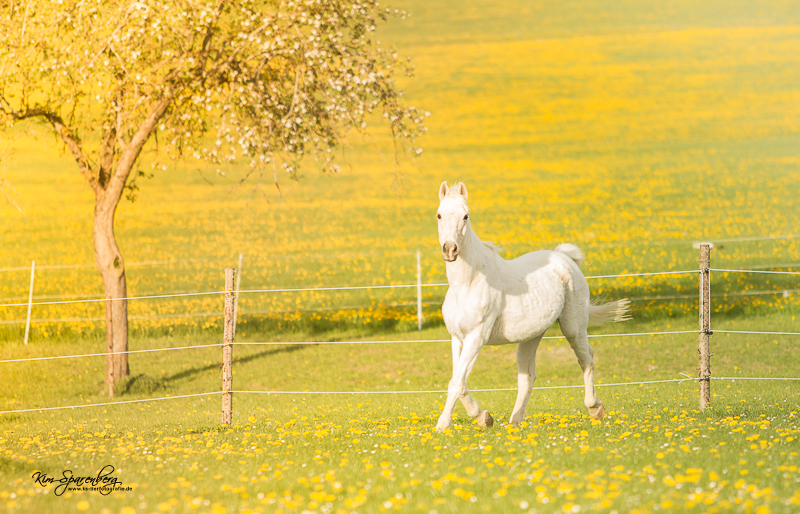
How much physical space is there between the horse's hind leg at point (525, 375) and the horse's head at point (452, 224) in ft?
6.71

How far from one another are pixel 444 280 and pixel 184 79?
35.1 feet

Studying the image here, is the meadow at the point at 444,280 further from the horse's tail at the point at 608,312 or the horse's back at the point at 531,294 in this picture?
the horse's tail at the point at 608,312

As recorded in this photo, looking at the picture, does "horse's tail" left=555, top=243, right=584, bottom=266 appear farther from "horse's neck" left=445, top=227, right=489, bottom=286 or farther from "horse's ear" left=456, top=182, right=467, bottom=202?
"horse's ear" left=456, top=182, right=467, bottom=202

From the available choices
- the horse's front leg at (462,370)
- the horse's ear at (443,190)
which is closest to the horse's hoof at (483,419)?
the horse's front leg at (462,370)

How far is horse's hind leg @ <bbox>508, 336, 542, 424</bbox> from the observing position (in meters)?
8.31

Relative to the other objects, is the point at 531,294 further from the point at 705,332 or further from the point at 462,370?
the point at 705,332

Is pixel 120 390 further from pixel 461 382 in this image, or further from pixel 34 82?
pixel 461 382

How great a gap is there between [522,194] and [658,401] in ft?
83.8

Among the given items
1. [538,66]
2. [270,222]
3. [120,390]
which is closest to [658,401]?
[120,390]

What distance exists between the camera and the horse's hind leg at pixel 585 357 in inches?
332

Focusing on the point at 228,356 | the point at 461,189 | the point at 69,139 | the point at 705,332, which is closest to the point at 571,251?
the point at 705,332

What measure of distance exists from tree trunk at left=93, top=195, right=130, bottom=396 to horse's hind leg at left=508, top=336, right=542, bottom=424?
8656 millimetres

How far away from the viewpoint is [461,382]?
7281 millimetres

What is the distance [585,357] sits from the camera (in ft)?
28.2
